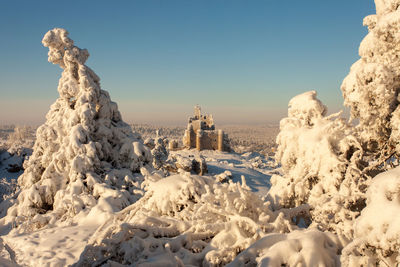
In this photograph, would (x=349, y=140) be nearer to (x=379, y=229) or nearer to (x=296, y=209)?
(x=296, y=209)

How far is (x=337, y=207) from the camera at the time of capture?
4.82 metres

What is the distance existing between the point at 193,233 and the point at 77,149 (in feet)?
34.2

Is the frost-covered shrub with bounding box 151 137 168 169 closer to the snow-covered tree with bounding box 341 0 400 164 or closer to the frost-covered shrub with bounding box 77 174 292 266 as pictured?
the frost-covered shrub with bounding box 77 174 292 266

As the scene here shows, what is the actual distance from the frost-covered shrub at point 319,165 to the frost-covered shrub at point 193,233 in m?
0.85

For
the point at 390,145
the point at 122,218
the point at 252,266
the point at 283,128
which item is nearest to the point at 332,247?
the point at 252,266

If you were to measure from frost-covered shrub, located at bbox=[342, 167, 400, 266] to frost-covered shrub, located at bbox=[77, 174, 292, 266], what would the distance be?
173 cm

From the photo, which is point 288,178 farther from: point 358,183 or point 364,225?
point 364,225

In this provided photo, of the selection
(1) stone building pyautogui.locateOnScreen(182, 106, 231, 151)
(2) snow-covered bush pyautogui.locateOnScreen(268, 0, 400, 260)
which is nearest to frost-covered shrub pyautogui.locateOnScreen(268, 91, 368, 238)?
(2) snow-covered bush pyautogui.locateOnScreen(268, 0, 400, 260)

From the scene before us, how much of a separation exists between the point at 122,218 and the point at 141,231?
1.87 meters

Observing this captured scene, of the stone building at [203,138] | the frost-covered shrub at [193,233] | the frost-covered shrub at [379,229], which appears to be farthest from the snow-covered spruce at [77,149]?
the stone building at [203,138]

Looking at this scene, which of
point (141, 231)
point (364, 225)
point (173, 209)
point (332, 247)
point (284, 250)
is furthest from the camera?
point (173, 209)

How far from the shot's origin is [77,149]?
13453 millimetres

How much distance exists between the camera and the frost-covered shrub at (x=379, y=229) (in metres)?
2.31

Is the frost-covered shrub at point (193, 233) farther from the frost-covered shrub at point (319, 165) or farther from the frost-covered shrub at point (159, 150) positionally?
the frost-covered shrub at point (159, 150)
